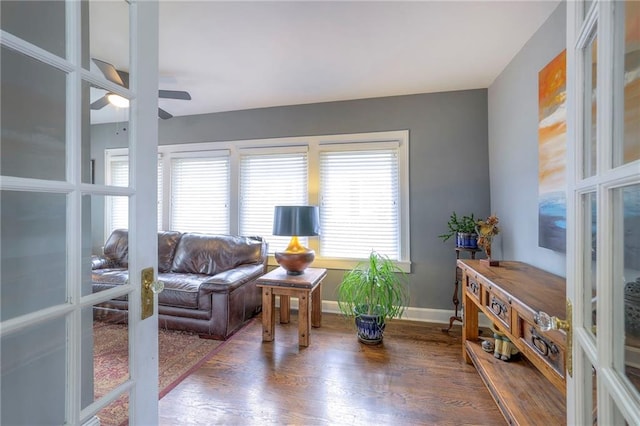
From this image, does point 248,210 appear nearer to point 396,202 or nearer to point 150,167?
point 396,202

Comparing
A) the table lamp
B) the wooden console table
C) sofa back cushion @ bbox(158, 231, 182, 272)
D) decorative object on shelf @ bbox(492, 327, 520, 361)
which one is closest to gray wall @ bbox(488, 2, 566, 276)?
the wooden console table

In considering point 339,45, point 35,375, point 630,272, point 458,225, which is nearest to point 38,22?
point 35,375

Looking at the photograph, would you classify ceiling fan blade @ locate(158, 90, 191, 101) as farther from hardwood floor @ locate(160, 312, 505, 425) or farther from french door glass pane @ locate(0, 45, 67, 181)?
hardwood floor @ locate(160, 312, 505, 425)

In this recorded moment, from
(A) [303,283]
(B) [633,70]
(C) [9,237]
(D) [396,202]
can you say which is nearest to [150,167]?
(C) [9,237]

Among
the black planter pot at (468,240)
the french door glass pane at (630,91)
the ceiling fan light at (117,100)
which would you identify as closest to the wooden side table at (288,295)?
the black planter pot at (468,240)

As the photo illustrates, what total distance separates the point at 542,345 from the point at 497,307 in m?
0.49

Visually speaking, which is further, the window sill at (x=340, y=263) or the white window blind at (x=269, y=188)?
the white window blind at (x=269, y=188)

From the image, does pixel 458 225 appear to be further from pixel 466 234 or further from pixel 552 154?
pixel 552 154

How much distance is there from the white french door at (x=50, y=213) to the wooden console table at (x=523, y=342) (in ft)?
4.89

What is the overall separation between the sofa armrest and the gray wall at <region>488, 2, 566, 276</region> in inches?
103

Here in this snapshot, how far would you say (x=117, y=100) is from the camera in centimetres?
82

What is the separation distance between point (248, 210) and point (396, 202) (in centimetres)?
194

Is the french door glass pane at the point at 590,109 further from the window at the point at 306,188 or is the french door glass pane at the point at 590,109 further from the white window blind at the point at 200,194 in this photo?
the white window blind at the point at 200,194

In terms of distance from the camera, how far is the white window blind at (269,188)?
3438 mm
